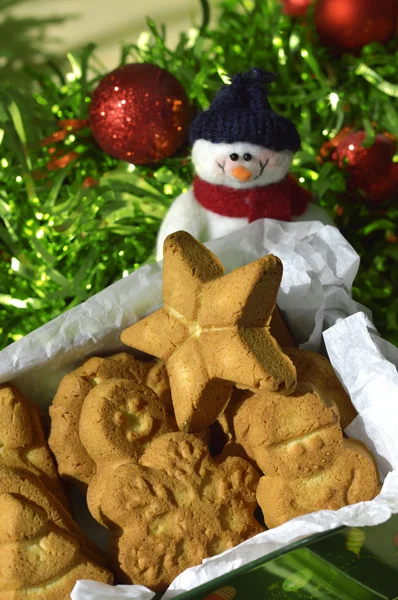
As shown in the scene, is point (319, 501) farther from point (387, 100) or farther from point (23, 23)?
point (23, 23)

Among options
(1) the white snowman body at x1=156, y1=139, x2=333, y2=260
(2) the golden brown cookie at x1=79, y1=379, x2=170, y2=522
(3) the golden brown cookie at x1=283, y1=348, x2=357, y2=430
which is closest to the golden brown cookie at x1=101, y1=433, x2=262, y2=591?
(2) the golden brown cookie at x1=79, y1=379, x2=170, y2=522

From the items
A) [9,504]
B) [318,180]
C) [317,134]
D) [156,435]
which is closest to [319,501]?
[156,435]

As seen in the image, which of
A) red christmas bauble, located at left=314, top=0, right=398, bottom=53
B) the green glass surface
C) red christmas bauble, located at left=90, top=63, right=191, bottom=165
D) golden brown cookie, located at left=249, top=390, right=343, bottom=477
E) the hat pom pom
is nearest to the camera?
the green glass surface

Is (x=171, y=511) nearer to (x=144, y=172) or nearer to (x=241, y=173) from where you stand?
(x=241, y=173)

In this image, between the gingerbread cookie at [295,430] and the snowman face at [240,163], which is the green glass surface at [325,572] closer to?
the gingerbread cookie at [295,430]

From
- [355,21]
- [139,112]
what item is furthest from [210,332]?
[355,21]

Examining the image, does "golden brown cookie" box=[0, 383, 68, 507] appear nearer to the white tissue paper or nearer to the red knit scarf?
the white tissue paper
